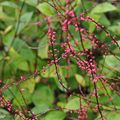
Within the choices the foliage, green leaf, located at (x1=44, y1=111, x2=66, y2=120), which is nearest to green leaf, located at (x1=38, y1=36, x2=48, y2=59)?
the foliage

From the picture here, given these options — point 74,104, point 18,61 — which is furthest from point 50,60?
point 18,61

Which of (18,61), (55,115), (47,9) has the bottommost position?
(55,115)

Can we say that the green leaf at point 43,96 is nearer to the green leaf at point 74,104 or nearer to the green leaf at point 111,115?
the green leaf at point 74,104

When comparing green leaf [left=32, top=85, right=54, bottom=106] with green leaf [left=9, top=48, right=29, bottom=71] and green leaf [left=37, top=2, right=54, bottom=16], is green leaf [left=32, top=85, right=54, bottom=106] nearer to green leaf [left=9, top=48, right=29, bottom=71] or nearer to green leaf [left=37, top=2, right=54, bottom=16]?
green leaf [left=9, top=48, right=29, bottom=71]

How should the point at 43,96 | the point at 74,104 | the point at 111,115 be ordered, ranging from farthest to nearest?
the point at 43,96 → the point at 74,104 → the point at 111,115

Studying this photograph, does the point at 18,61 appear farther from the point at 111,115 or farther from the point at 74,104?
the point at 111,115

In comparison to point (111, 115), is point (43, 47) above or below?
above

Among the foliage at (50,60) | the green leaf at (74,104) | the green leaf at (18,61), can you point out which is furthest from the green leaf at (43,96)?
the green leaf at (74,104)

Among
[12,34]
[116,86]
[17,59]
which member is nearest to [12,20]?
[12,34]

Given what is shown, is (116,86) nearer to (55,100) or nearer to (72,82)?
(72,82)
